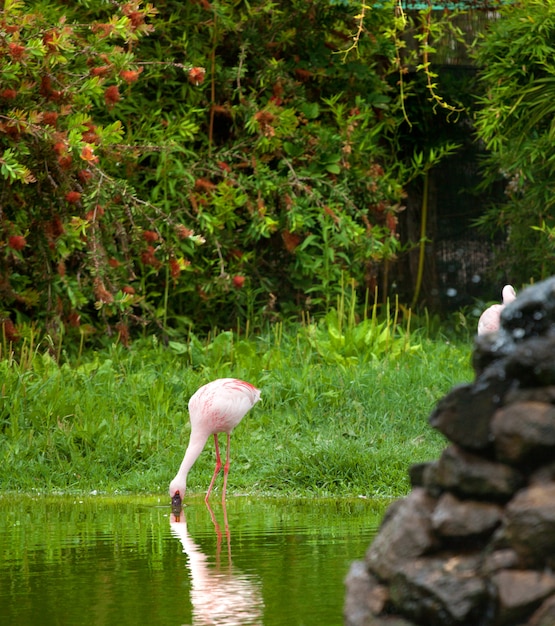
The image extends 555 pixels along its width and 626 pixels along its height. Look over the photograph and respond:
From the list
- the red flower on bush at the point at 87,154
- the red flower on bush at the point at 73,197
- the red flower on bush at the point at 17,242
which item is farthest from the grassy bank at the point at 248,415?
the red flower on bush at the point at 87,154

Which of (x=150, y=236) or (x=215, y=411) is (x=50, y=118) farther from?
(x=215, y=411)

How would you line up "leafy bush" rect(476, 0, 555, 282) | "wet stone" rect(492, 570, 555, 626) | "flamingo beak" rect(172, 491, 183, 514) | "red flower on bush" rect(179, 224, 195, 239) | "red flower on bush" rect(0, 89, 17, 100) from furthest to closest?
"leafy bush" rect(476, 0, 555, 282), "red flower on bush" rect(179, 224, 195, 239), "red flower on bush" rect(0, 89, 17, 100), "flamingo beak" rect(172, 491, 183, 514), "wet stone" rect(492, 570, 555, 626)

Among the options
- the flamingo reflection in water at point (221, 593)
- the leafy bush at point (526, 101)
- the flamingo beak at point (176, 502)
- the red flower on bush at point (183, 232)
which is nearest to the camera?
the flamingo reflection in water at point (221, 593)

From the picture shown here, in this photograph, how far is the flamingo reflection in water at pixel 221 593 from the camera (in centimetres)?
348

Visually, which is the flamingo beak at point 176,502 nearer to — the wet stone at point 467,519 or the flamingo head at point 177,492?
the flamingo head at point 177,492

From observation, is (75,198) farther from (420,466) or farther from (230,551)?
(420,466)

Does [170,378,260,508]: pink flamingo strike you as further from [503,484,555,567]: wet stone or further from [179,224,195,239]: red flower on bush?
[503,484,555,567]: wet stone

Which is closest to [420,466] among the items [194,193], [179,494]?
[179,494]

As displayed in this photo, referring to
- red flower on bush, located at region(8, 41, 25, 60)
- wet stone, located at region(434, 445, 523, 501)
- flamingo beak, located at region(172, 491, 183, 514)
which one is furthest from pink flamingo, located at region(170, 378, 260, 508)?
wet stone, located at region(434, 445, 523, 501)

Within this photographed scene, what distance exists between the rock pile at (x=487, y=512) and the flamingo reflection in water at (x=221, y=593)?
2.38ft

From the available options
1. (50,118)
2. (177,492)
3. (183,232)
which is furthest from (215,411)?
(50,118)

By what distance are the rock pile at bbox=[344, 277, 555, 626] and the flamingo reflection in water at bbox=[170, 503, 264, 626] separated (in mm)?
725

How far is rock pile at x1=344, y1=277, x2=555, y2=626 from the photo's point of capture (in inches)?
101

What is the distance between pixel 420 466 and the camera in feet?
9.64
